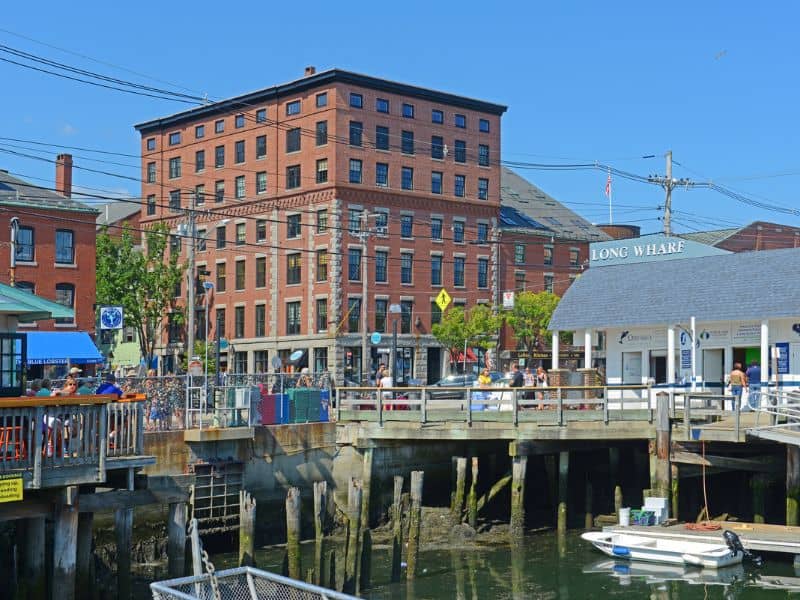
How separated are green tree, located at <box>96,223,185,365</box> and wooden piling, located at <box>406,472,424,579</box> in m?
42.3

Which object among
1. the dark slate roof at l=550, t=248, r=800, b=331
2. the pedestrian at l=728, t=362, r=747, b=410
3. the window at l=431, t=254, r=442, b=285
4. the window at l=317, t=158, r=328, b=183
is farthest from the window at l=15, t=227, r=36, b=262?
the pedestrian at l=728, t=362, r=747, b=410

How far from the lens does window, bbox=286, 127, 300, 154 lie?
69.1m

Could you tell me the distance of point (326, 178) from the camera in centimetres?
6719

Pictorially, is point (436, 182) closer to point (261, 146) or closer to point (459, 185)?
point (459, 185)

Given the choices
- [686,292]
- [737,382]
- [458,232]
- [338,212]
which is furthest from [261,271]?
[737,382]

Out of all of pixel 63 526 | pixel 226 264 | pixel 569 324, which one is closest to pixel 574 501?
pixel 569 324

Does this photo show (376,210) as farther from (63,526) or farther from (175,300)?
(63,526)

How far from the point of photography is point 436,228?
71.2 metres

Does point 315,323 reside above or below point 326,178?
below

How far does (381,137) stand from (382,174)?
2249 millimetres

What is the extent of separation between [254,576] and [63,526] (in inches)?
161

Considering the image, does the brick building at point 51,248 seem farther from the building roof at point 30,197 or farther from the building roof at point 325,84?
the building roof at point 325,84

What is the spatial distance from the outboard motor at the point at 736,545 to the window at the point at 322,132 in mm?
45482

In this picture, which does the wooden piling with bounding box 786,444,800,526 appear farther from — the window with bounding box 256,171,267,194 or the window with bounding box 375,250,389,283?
the window with bounding box 256,171,267,194
